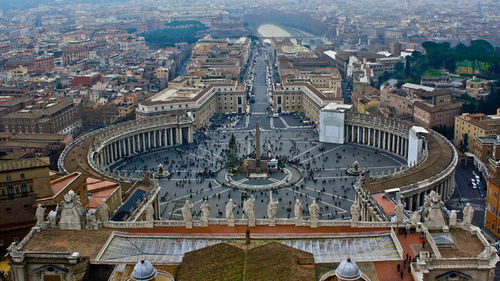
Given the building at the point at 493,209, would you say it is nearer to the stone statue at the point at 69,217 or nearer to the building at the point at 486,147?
the building at the point at 486,147

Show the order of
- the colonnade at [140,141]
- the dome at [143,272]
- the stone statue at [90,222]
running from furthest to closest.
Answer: the colonnade at [140,141] < the stone statue at [90,222] < the dome at [143,272]

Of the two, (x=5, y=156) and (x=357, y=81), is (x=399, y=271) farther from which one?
(x=357, y=81)

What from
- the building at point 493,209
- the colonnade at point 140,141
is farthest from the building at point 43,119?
the building at point 493,209

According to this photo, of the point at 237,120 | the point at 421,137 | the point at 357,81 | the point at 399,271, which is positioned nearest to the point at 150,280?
the point at 399,271

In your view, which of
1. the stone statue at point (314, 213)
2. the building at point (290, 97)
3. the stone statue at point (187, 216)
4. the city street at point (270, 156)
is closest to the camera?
the stone statue at point (314, 213)

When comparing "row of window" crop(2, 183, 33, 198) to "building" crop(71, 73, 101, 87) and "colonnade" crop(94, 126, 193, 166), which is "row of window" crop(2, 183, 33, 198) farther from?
"building" crop(71, 73, 101, 87)

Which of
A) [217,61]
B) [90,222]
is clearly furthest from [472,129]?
[217,61]

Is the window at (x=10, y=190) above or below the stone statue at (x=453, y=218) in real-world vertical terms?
below
